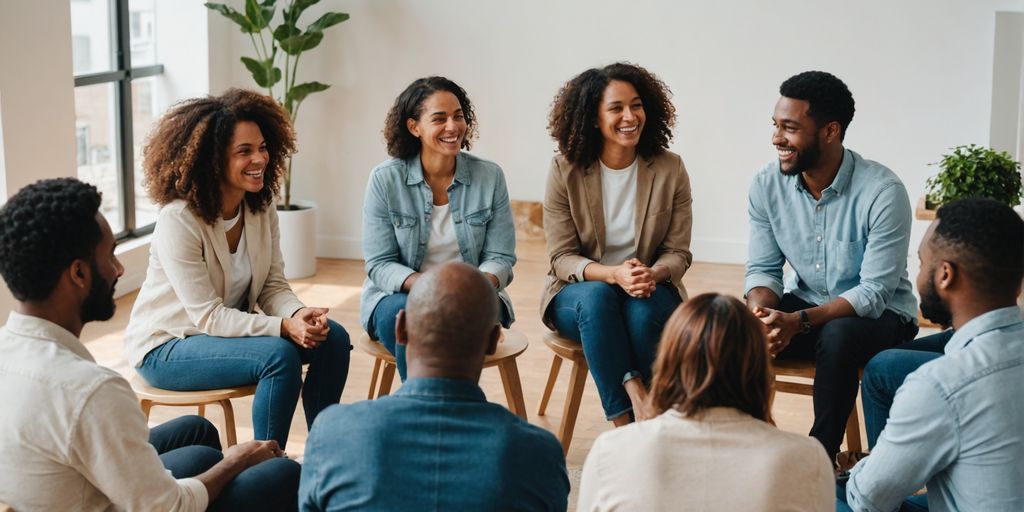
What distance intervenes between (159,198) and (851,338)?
6.03ft

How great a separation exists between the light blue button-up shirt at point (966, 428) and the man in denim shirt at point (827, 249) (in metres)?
0.94

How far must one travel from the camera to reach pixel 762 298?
3070mm

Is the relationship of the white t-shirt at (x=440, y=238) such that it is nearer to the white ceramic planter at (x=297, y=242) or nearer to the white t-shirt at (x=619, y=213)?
the white t-shirt at (x=619, y=213)

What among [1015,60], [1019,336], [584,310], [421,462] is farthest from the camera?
[1015,60]

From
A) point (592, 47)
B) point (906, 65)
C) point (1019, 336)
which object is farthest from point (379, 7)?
point (1019, 336)

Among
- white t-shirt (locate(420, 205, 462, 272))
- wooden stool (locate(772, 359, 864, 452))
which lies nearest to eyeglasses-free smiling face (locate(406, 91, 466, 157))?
white t-shirt (locate(420, 205, 462, 272))

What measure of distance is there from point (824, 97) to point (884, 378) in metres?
0.83

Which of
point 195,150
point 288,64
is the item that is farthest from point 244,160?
point 288,64

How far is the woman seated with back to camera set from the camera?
162cm

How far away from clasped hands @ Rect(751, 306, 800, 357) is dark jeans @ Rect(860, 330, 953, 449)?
215mm

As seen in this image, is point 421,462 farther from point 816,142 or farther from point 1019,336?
point 816,142

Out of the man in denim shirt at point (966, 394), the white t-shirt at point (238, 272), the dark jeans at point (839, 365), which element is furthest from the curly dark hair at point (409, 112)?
the man in denim shirt at point (966, 394)

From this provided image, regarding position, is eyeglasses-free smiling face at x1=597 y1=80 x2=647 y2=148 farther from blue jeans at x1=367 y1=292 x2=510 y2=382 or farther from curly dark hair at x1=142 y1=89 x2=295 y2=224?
curly dark hair at x1=142 y1=89 x2=295 y2=224

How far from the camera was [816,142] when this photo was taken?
3031 millimetres
